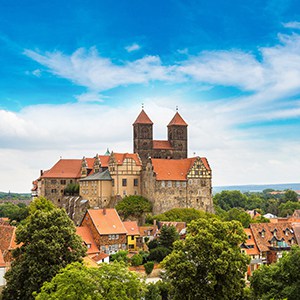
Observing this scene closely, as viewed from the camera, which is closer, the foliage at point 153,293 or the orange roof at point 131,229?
the foliage at point 153,293

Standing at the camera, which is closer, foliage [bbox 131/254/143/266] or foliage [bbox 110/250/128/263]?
foliage [bbox 131/254/143/266]

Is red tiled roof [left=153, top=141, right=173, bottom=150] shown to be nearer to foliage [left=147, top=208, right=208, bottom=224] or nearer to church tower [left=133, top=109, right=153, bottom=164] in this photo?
Answer: church tower [left=133, top=109, right=153, bottom=164]

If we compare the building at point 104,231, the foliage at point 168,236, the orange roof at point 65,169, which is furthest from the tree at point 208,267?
the orange roof at point 65,169

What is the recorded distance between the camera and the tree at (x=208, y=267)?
36.2 meters

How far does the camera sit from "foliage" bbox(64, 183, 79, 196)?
10812 cm

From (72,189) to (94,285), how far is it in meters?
77.9

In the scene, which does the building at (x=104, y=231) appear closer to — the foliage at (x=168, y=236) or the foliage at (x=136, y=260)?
the foliage at (x=136, y=260)

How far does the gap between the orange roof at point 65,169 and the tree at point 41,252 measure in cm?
7163

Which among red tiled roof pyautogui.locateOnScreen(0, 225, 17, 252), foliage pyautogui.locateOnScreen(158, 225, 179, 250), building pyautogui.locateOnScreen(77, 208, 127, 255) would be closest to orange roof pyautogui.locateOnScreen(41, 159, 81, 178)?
building pyautogui.locateOnScreen(77, 208, 127, 255)

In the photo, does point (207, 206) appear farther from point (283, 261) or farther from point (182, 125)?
point (283, 261)

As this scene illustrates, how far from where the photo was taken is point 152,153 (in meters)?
110

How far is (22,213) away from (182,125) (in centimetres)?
3759

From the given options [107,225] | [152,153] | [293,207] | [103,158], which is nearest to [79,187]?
[103,158]

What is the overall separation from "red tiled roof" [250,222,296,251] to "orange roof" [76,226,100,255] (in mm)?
21023
